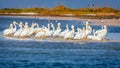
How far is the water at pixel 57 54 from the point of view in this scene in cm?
2058

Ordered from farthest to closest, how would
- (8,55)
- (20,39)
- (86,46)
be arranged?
(20,39) → (86,46) → (8,55)

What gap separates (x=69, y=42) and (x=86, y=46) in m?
2.34

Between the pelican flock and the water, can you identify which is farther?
the pelican flock

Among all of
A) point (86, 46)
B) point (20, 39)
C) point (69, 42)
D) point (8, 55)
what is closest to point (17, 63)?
point (8, 55)

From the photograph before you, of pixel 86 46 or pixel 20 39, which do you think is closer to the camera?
pixel 86 46

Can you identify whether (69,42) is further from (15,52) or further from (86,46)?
(15,52)

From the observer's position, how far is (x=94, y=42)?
30453 mm

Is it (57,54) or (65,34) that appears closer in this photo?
(57,54)

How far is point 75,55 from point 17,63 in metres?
3.90

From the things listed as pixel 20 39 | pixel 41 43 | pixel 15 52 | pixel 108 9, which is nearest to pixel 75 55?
pixel 15 52

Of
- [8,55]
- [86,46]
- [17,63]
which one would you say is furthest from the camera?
[86,46]

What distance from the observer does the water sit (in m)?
20.6

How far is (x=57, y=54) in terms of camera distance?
78.9 ft

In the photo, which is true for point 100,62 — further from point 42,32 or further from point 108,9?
point 108,9
